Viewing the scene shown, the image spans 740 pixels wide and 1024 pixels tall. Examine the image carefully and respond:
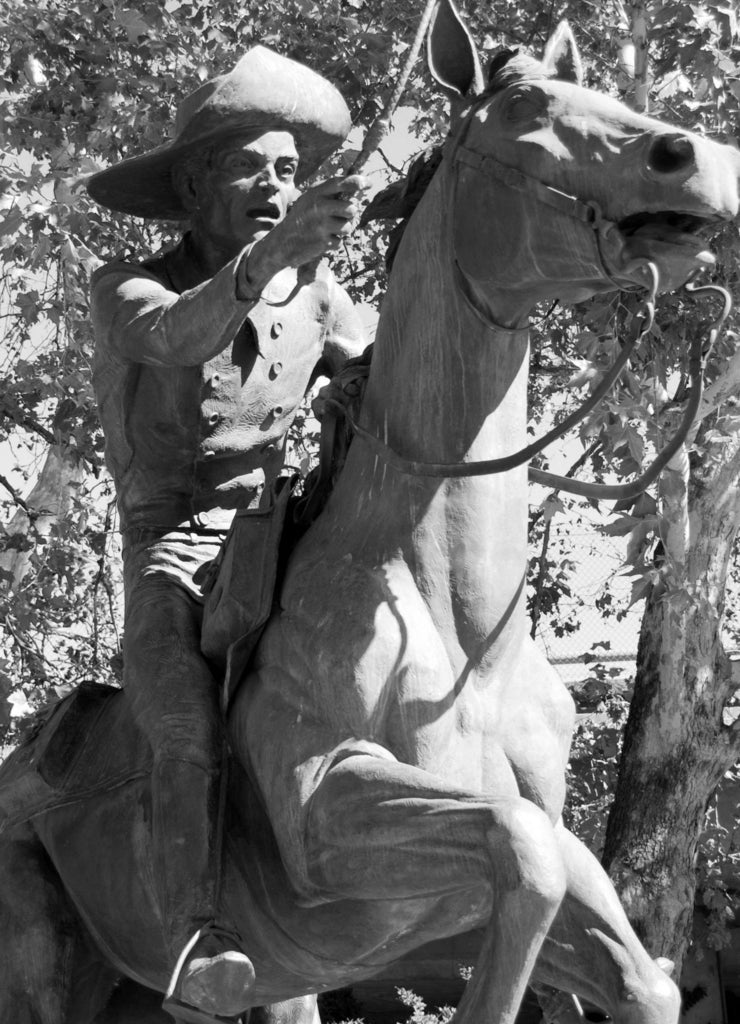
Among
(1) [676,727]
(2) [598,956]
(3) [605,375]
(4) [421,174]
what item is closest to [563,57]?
(4) [421,174]

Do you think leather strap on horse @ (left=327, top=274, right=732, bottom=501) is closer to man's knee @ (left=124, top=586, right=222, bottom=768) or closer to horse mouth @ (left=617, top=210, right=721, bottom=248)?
horse mouth @ (left=617, top=210, right=721, bottom=248)

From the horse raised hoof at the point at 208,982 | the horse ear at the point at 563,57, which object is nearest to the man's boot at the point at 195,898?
the horse raised hoof at the point at 208,982

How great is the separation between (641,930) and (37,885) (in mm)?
4709

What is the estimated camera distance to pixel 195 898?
11.7 ft

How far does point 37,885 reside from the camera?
4180 mm

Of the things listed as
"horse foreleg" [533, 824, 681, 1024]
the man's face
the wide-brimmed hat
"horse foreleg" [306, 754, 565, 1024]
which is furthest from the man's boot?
the wide-brimmed hat

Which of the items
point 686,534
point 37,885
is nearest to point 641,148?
point 37,885

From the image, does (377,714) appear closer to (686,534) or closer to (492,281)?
(492,281)

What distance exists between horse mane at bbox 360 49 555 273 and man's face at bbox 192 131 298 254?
0.57m

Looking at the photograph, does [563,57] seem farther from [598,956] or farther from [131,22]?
[131,22]

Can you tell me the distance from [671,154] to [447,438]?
2.47 feet

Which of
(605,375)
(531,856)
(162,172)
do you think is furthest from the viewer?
(162,172)

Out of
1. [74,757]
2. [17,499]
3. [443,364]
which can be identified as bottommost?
[74,757]

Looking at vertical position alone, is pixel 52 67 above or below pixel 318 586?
above
